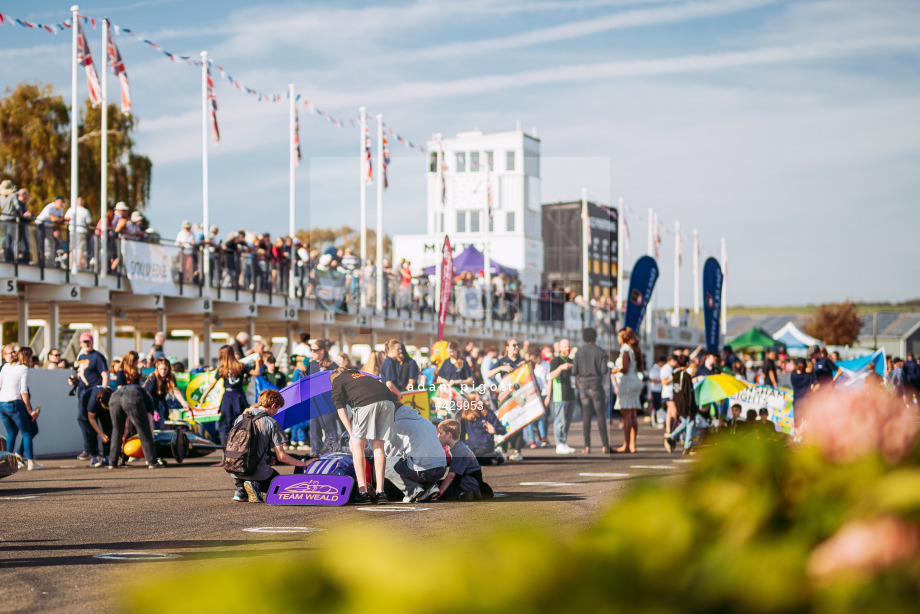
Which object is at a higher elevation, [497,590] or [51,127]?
[51,127]

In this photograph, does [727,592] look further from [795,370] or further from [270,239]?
[270,239]

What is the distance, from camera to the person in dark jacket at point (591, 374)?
18453 mm

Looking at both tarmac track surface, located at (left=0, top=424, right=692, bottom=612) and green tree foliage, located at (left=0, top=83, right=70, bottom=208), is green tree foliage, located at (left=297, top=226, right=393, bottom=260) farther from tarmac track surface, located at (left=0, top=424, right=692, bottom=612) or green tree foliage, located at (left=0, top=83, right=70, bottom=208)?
tarmac track surface, located at (left=0, top=424, right=692, bottom=612)

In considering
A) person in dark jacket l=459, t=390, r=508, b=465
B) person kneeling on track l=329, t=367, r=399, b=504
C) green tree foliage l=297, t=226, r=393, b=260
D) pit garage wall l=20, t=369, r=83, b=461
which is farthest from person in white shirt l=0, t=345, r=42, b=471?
green tree foliage l=297, t=226, r=393, b=260

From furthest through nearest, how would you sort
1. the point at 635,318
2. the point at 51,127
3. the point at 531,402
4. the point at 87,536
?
the point at 51,127, the point at 635,318, the point at 531,402, the point at 87,536

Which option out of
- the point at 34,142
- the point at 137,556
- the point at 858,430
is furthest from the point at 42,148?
the point at 858,430

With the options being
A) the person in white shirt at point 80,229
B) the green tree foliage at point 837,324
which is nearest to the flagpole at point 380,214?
the person in white shirt at point 80,229

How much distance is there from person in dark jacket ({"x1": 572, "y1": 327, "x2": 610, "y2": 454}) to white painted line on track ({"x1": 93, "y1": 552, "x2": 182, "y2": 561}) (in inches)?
446

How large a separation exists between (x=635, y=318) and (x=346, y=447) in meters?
11.8

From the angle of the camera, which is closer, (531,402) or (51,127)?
(531,402)

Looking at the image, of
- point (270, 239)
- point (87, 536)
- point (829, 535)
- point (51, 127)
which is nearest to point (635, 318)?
point (270, 239)

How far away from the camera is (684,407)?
61.5 ft

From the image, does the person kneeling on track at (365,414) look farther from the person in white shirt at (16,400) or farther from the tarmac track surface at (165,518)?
the person in white shirt at (16,400)

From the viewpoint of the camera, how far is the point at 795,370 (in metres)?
21.7
